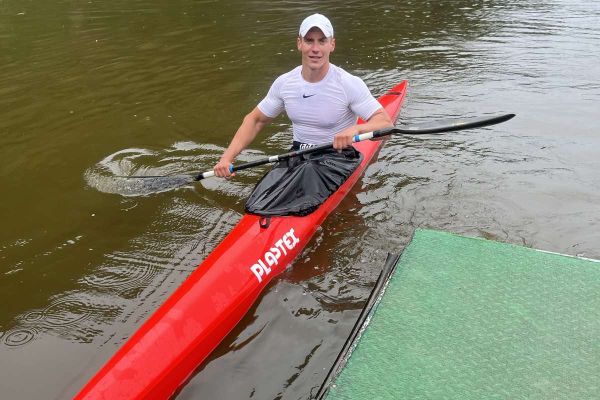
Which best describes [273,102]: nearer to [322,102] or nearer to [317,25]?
[322,102]

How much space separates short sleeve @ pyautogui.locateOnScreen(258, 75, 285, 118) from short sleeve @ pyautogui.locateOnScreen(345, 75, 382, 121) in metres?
0.62

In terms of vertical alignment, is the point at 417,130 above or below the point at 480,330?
above

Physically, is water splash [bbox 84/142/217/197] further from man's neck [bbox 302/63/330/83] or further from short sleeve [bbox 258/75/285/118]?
man's neck [bbox 302/63/330/83]

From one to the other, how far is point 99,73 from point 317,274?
7614 millimetres

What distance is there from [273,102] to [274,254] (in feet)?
4.97

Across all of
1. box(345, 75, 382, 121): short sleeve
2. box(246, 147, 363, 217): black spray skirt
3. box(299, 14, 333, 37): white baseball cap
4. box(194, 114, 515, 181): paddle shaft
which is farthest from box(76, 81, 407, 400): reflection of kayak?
box(299, 14, 333, 37): white baseball cap

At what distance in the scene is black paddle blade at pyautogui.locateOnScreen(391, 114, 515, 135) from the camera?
422cm

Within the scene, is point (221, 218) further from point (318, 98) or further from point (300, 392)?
point (300, 392)

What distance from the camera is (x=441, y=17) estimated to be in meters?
13.6

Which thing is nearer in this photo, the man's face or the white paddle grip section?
the man's face

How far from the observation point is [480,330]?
286cm

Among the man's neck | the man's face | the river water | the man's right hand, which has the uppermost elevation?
the man's face

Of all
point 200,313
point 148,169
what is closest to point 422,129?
point 200,313

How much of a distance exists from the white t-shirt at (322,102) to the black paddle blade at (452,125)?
0.37 metres
